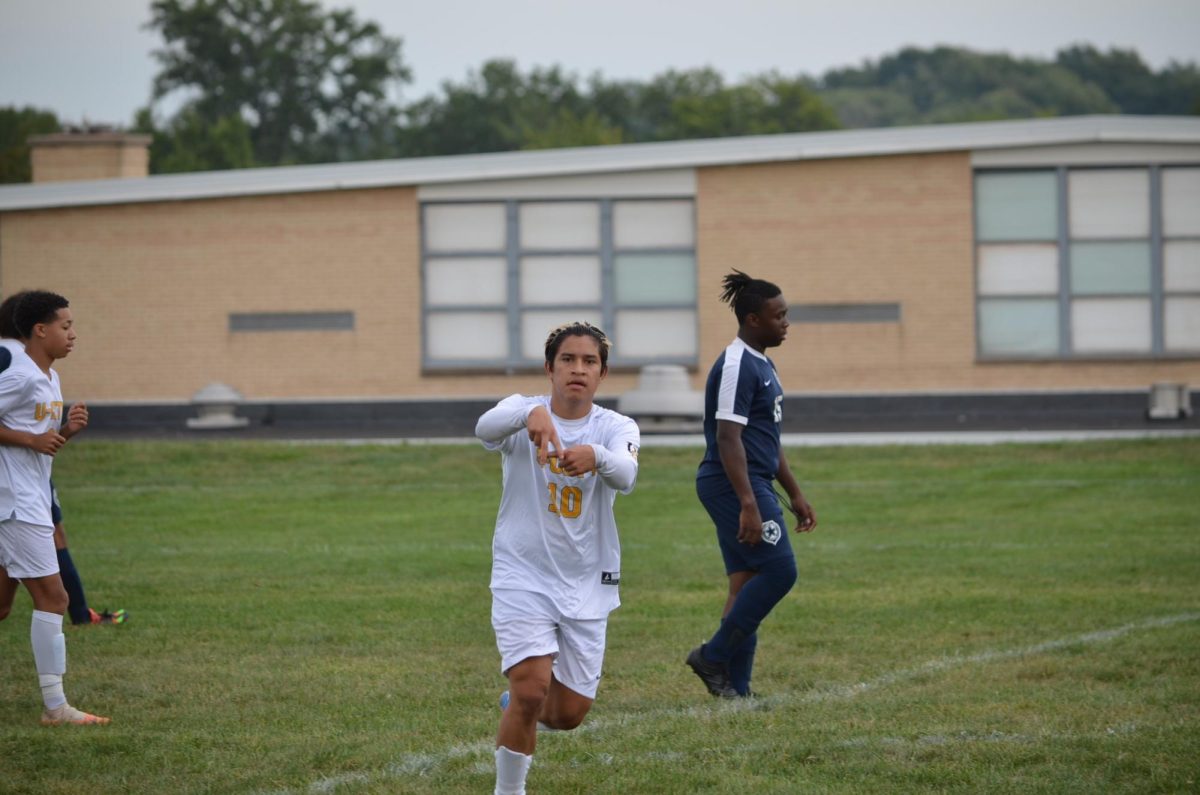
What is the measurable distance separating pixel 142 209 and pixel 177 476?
9.55m

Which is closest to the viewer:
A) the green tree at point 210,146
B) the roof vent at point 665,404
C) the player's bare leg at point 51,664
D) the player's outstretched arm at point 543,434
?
the player's outstretched arm at point 543,434

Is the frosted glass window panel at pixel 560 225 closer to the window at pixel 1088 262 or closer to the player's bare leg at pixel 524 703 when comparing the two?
the window at pixel 1088 262

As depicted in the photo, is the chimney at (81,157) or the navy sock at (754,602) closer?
the navy sock at (754,602)

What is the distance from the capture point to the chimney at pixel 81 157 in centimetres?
3153

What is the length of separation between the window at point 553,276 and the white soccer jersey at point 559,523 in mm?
21990

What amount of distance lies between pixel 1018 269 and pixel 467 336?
9.54 metres

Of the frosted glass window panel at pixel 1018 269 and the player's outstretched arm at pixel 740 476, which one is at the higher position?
the frosted glass window panel at pixel 1018 269

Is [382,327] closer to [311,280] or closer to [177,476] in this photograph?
[311,280]

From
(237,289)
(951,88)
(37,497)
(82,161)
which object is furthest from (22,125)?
(951,88)

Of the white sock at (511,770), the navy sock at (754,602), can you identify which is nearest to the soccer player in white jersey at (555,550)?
the white sock at (511,770)

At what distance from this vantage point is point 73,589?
10.2 meters

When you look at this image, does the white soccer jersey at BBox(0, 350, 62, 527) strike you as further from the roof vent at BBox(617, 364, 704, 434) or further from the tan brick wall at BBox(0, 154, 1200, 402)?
the tan brick wall at BBox(0, 154, 1200, 402)

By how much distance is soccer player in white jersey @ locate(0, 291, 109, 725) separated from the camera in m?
7.70

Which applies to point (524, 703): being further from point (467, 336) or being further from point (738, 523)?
point (467, 336)
